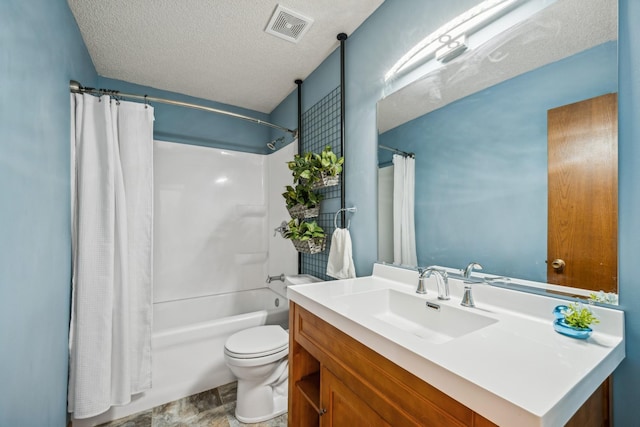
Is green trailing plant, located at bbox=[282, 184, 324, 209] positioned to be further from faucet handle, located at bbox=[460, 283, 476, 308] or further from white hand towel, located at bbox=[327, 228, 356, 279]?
faucet handle, located at bbox=[460, 283, 476, 308]

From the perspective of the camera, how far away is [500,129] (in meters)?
1.00

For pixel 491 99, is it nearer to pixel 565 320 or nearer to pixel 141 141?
pixel 565 320

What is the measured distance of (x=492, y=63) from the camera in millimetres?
1030

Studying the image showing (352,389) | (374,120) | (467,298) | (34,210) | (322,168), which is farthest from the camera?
(322,168)

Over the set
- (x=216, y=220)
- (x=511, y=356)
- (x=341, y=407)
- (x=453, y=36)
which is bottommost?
(x=341, y=407)

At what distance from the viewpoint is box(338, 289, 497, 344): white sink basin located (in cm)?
93

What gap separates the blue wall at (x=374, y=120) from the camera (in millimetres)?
704

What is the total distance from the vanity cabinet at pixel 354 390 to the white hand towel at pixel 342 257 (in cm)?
42

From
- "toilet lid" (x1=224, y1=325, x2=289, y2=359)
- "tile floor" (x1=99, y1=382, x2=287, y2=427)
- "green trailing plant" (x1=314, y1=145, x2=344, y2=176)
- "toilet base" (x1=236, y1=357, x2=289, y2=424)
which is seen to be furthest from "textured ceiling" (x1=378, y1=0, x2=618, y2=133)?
"tile floor" (x1=99, y1=382, x2=287, y2=427)

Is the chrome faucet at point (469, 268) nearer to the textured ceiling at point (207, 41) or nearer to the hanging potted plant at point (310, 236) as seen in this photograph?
the hanging potted plant at point (310, 236)

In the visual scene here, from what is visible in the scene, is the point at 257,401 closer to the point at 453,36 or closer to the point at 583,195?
the point at 583,195

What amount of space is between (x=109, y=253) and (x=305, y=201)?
1.25m

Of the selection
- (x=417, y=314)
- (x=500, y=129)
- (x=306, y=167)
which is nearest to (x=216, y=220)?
(x=306, y=167)

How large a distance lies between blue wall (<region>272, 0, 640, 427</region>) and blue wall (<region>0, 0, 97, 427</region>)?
1.48 m
